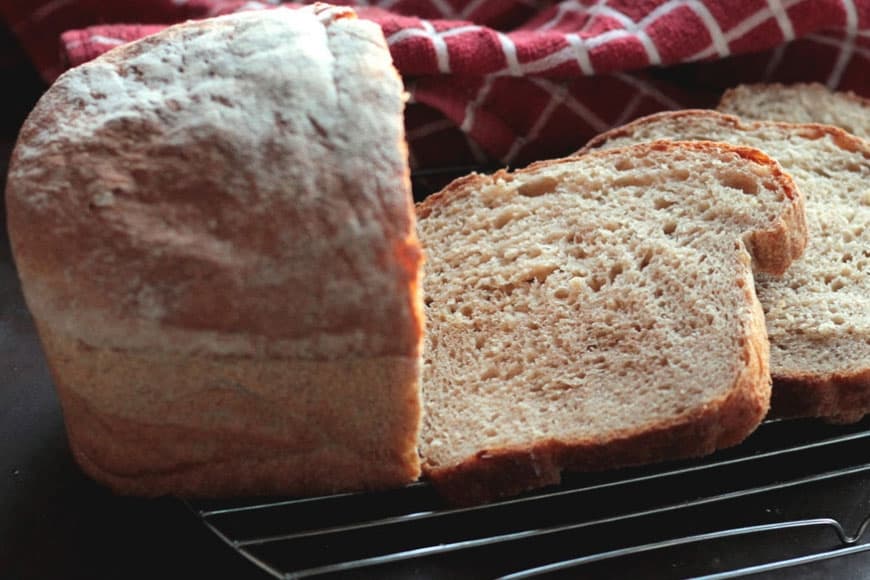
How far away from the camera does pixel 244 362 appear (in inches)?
64.9

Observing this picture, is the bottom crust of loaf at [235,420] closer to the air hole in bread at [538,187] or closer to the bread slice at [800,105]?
the air hole in bread at [538,187]

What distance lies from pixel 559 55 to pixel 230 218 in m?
1.44

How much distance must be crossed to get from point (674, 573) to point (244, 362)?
0.92 metres

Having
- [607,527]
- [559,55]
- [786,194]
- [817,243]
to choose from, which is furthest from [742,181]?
[607,527]

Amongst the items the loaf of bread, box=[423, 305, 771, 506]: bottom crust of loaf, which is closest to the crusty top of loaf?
the loaf of bread

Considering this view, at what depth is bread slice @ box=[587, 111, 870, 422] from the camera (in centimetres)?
202

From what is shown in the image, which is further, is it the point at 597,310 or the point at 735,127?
the point at 735,127

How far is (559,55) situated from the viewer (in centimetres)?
273

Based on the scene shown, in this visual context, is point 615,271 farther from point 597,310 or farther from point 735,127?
point 735,127

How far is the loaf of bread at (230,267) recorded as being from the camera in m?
1.59

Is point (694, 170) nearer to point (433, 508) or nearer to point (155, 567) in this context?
point (433, 508)

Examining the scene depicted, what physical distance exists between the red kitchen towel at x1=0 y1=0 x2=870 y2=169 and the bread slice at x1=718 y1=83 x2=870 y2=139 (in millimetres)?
102

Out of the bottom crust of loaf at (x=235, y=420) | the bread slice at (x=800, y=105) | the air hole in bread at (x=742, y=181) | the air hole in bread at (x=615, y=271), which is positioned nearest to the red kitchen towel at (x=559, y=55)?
the bread slice at (x=800, y=105)

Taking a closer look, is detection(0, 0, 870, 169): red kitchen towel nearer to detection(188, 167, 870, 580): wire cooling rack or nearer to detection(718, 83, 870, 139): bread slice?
detection(718, 83, 870, 139): bread slice
